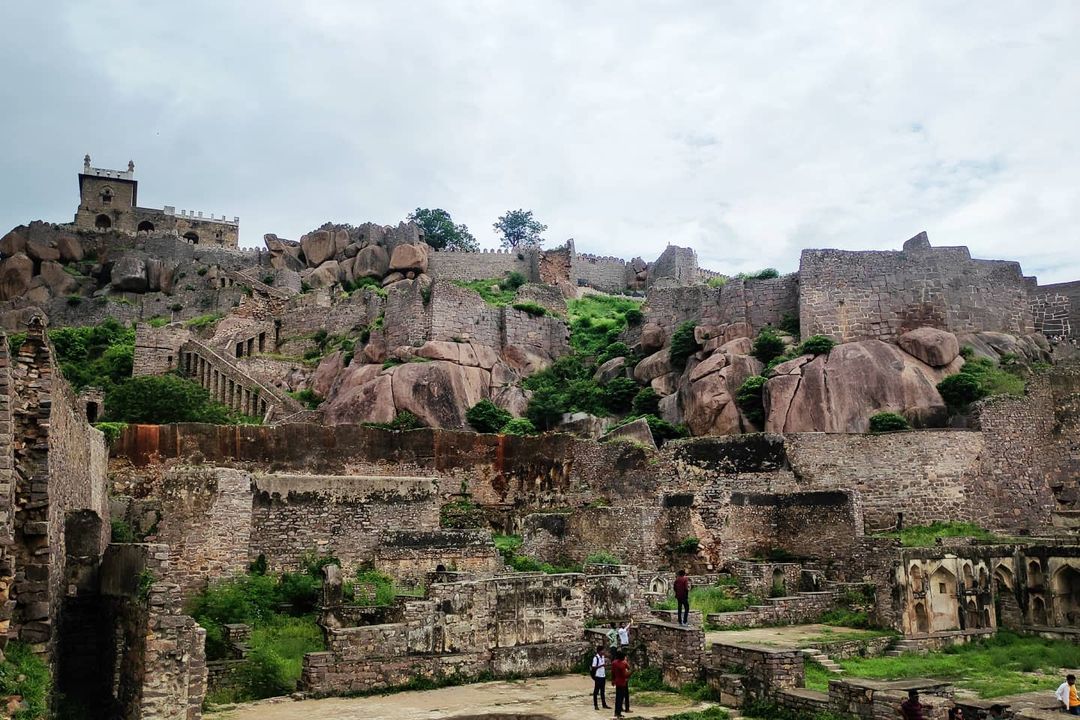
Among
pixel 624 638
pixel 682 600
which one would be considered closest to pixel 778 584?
pixel 682 600

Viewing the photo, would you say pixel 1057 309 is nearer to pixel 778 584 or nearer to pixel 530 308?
pixel 778 584

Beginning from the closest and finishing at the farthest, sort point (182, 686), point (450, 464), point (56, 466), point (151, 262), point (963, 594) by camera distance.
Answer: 1. point (182, 686)
2. point (56, 466)
3. point (963, 594)
4. point (450, 464)
5. point (151, 262)

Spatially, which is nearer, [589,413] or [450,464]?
[450,464]

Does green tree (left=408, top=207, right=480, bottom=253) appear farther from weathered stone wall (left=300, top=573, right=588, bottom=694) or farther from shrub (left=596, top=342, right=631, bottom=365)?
weathered stone wall (left=300, top=573, right=588, bottom=694)

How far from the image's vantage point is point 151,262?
55.7 m

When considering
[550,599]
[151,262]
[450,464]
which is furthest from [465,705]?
[151,262]

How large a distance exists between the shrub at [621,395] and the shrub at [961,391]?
10.9m

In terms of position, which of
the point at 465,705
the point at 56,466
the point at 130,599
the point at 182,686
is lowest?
the point at 465,705

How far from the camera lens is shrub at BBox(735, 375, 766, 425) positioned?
28.8 m

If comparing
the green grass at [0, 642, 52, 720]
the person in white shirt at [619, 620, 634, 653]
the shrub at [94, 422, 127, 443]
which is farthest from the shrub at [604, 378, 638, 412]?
the green grass at [0, 642, 52, 720]

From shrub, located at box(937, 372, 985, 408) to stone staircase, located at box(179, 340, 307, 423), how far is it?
22464mm

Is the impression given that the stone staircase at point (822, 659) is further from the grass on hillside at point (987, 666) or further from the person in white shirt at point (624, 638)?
the person in white shirt at point (624, 638)

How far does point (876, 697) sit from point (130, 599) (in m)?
9.61

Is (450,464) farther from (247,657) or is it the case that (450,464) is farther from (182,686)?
(182,686)
